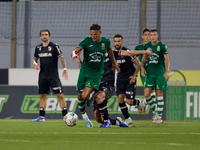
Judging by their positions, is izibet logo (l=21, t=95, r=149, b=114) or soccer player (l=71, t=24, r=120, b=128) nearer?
soccer player (l=71, t=24, r=120, b=128)

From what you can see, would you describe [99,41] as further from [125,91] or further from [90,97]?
[125,91]

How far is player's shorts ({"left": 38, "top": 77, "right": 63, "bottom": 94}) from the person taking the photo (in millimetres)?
9711

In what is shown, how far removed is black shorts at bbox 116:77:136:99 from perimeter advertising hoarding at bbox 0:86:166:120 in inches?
118

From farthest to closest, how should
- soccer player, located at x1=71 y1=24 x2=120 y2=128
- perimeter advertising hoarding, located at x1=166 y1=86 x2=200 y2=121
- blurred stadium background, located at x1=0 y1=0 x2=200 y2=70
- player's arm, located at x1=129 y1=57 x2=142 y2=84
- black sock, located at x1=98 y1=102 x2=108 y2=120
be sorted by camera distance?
1. blurred stadium background, located at x1=0 y1=0 x2=200 y2=70
2. perimeter advertising hoarding, located at x1=166 y1=86 x2=200 y2=121
3. player's arm, located at x1=129 y1=57 x2=142 y2=84
4. black sock, located at x1=98 y1=102 x2=108 y2=120
5. soccer player, located at x1=71 y1=24 x2=120 y2=128

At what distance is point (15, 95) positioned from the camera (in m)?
12.4

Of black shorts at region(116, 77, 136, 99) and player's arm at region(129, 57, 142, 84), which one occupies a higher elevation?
player's arm at region(129, 57, 142, 84)

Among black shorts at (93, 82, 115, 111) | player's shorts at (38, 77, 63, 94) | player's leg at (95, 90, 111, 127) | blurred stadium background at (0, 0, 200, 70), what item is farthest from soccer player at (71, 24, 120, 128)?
blurred stadium background at (0, 0, 200, 70)

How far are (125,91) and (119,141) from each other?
4.20 m

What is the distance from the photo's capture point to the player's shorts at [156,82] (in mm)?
10055

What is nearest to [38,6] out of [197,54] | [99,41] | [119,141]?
[197,54]

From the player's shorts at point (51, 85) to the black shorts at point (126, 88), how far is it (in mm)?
1293

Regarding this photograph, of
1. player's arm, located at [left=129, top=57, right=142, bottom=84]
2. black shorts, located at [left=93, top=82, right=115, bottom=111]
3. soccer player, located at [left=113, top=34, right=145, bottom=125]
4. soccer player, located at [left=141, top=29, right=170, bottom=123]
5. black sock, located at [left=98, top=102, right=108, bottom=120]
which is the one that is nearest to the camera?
black sock, located at [left=98, top=102, right=108, bottom=120]

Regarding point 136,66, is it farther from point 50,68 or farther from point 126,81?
point 50,68

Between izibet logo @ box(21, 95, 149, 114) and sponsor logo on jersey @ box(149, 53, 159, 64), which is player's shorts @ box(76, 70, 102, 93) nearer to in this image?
sponsor logo on jersey @ box(149, 53, 159, 64)
